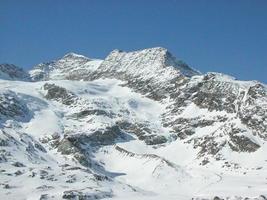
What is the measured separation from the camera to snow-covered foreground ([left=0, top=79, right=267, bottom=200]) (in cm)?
12488

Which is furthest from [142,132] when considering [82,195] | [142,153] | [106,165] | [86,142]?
[82,195]

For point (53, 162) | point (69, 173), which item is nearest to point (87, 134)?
point (53, 162)

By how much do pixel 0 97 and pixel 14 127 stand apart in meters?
21.8

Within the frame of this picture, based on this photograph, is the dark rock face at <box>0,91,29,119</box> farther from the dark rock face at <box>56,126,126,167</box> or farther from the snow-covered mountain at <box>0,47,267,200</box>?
the dark rock face at <box>56,126,126,167</box>

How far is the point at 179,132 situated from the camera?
609 feet

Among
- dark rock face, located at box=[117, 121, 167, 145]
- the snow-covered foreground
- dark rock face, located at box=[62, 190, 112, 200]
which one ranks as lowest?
dark rock face, located at box=[62, 190, 112, 200]

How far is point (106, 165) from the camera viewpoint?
542 ft

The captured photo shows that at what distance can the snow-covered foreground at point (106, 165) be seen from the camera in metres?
125

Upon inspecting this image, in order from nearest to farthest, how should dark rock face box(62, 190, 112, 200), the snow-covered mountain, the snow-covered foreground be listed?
dark rock face box(62, 190, 112, 200) → the snow-covered foreground → the snow-covered mountain

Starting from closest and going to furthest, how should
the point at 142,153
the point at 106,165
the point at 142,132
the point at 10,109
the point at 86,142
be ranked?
1. the point at 106,165
2. the point at 142,153
3. the point at 86,142
4. the point at 142,132
5. the point at 10,109

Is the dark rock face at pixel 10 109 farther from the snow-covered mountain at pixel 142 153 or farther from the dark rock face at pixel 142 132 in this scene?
the dark rock face at pixel 142 132

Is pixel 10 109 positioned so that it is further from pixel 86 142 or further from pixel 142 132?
pixel 142 132

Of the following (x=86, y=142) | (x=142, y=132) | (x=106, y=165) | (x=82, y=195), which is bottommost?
(x=82, y=195)

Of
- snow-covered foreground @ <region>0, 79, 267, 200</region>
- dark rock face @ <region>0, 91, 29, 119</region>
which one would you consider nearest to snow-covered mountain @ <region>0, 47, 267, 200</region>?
snow-covered foreground @ <region>0, 79, 267, 200</region>
